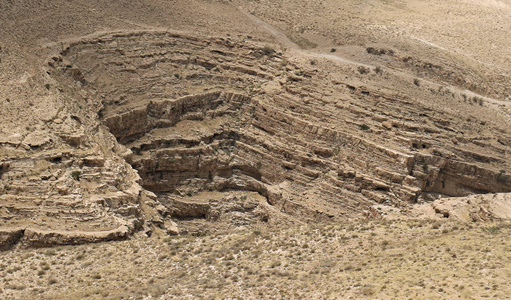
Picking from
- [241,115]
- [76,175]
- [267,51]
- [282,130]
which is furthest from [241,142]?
[76,175]

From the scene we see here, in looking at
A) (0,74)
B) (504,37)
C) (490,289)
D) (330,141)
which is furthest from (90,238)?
(504,37)

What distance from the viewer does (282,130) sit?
55375 mm

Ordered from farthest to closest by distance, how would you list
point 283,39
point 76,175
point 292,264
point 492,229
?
point 283,39 < point 76,175 < point 492,229 < point 292,264

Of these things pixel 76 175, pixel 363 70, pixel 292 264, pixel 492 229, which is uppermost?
pixel 363 70

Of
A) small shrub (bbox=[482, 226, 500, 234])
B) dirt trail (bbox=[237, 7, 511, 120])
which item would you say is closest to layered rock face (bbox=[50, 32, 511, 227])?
dirt trail (bbox=[237, 7, 511, 120])

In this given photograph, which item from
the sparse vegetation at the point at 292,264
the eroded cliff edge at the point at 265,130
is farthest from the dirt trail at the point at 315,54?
the sparse vegetation at the point at 292,264

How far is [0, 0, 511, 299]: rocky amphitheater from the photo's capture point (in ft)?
109

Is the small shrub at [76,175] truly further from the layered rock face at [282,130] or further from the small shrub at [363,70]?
the small shrub at [363,70]

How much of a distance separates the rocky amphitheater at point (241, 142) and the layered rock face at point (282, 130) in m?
0.14

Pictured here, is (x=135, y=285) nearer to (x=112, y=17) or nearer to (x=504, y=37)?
(x=112, y=17)

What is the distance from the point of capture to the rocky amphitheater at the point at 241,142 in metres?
33.3

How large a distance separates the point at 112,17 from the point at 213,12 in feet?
34.7

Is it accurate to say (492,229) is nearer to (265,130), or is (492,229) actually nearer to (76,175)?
(76,175)

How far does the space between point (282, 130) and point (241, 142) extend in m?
3.50
